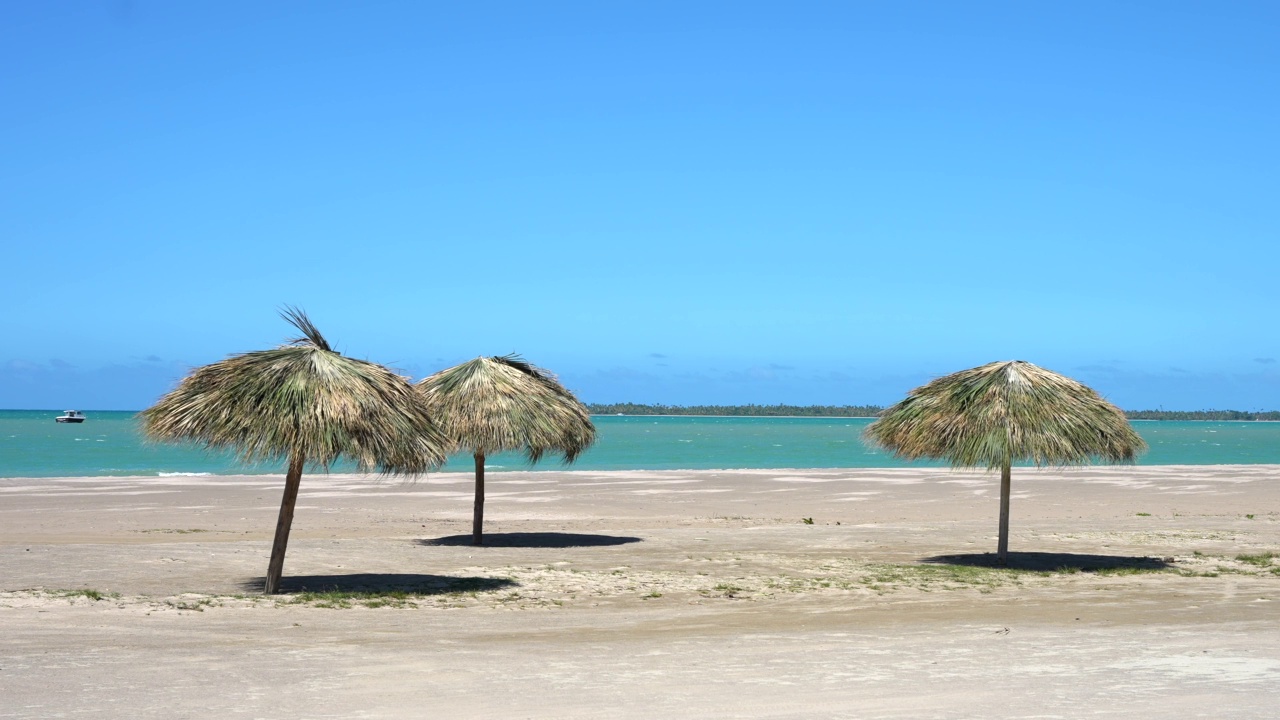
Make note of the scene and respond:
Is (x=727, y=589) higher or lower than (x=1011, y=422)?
lower

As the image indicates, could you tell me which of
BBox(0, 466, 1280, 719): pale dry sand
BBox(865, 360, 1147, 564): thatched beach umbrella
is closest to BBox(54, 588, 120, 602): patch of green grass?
BBox(0, 466, 1280, 719): pale dry sand

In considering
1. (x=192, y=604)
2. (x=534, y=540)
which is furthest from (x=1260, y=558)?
(x=192, y=604)

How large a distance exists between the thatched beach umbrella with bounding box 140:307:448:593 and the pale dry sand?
5.29ft

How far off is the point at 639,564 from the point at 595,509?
12489mm

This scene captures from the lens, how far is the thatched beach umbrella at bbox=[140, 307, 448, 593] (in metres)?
12.2

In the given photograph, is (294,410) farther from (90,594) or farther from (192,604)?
(90,594)

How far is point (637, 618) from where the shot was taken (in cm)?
1211

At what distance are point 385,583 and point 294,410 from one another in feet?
10.6

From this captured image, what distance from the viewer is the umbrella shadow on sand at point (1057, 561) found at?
1708cm

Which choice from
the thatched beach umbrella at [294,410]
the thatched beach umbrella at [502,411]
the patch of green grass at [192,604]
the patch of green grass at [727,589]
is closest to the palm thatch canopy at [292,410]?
the thatched beach umbrella at [294,410]

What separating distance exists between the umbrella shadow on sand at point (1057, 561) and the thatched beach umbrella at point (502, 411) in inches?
231

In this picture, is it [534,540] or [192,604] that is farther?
[534,540]

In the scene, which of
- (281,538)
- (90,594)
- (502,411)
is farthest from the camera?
(502,411)

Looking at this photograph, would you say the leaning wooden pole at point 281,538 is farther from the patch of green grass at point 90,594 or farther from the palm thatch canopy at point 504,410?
the palm thatch canopy at point 504,410
